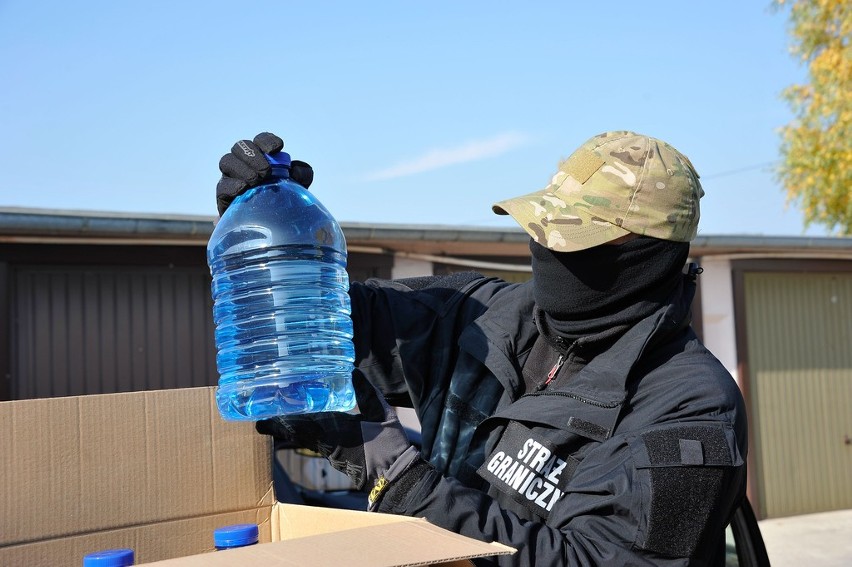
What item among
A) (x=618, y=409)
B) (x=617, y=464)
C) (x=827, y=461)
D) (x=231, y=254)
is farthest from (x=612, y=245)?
(x=827, y=461)

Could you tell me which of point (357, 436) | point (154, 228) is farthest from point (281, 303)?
point (154, 228)

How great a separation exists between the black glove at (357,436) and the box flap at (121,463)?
0.48ft

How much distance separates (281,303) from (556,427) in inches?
45.7

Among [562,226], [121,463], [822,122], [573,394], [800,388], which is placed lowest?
[800,388]

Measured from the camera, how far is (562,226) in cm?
211

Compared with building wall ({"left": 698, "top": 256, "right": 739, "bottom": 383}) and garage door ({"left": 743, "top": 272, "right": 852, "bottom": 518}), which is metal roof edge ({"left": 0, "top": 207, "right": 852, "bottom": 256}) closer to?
building wall ({"left": 698, "top": 256, "right": 739, "bottom": 383})

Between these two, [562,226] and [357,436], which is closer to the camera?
[357,436]

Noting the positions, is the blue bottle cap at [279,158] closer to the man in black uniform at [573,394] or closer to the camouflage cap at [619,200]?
the man in black uniform at [573,394]

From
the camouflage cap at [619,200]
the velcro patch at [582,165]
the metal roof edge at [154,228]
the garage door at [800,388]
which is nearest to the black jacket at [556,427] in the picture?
the camouflage cap at [619,200]

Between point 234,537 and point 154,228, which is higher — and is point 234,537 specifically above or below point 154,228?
below

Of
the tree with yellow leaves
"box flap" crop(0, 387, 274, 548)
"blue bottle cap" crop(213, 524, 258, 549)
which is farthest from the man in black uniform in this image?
the tree with yellow leaves

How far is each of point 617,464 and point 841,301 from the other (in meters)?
10.8

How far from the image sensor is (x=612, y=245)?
83.7 inches

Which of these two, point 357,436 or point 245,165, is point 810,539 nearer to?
point 357,436
